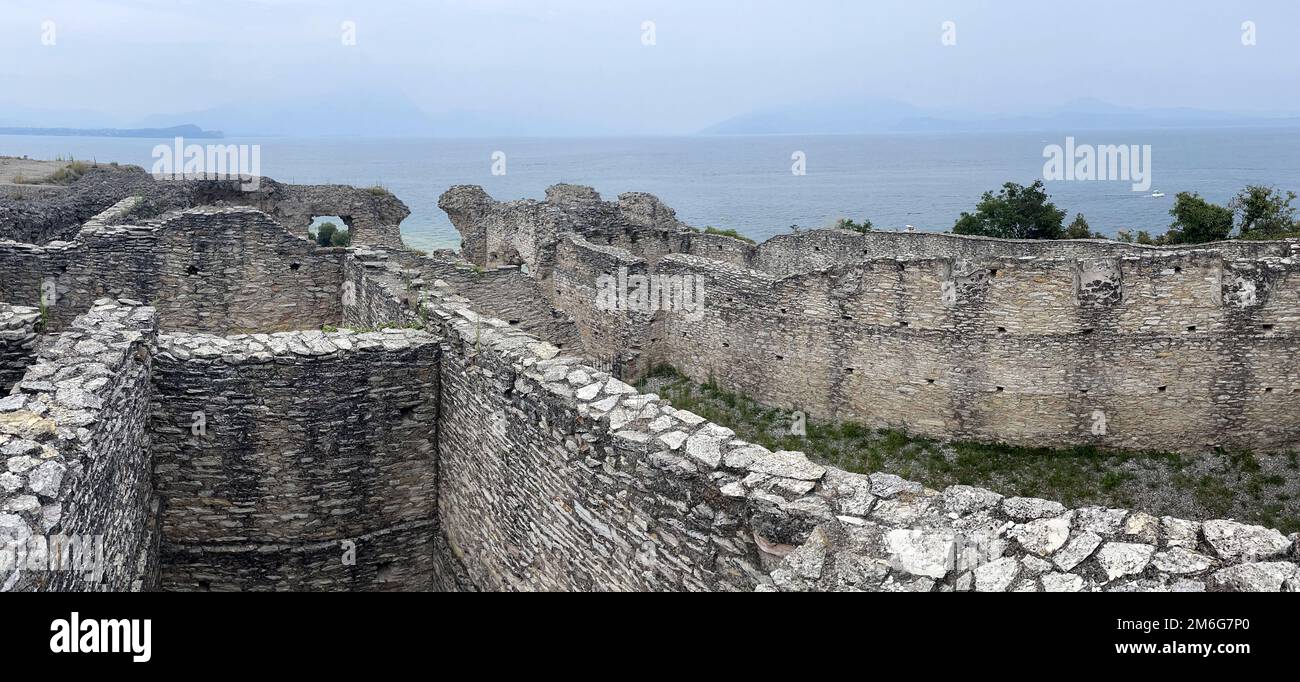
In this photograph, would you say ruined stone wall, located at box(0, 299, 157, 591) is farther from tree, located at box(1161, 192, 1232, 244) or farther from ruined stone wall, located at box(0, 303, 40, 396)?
tree, located at box(1161, 192, 1232, 244)

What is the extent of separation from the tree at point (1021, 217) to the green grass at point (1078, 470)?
24000 millimetres

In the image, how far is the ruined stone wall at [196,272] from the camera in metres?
12.4

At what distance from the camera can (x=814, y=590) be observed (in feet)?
13.7

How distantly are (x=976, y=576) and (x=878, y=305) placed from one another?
11.3 meters

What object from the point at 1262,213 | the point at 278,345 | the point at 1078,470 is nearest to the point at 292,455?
the point at 278,345

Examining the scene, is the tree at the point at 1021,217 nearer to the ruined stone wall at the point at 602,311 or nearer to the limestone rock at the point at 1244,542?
the ruined stone wall at the point at 602,311

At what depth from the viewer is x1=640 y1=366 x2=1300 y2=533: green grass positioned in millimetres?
12609

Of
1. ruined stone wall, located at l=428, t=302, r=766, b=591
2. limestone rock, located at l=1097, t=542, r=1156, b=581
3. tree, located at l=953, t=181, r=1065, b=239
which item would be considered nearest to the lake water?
tree, located at l=953, t=181, r=1065, b=239

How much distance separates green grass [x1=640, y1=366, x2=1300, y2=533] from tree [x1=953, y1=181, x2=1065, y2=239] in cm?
2400

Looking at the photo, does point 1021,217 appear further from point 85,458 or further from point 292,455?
point 85,458

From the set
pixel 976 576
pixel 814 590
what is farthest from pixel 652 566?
pixel 976 576

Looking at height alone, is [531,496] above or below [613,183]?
below

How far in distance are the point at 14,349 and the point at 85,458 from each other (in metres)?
3.44
